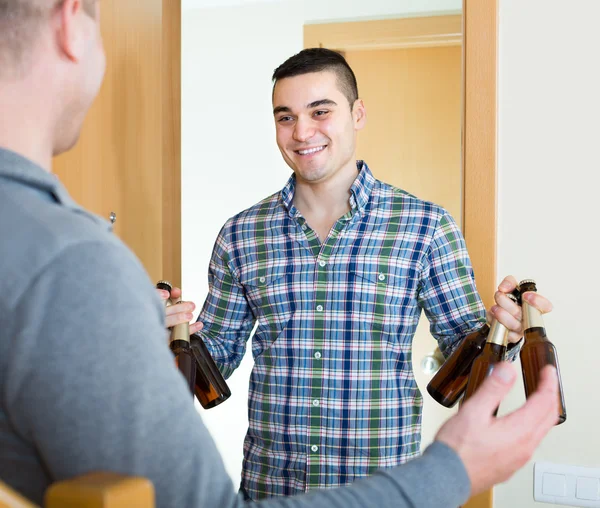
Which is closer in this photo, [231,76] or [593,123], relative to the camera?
[593,123]

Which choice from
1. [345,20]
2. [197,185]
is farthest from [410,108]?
[197,185]

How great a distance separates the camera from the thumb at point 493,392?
1.84 feet

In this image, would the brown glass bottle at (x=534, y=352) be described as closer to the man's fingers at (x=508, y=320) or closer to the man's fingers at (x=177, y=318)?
the man's fingers at (x=508, y=320)

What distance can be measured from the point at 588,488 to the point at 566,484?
0.15ft

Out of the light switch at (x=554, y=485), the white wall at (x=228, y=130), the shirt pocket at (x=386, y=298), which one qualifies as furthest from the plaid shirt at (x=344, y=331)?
the white wall at (x=228, y=130)

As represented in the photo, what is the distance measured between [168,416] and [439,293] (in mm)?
1042

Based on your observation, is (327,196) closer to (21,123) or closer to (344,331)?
(344,331)

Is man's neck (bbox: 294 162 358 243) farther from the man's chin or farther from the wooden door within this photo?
the man's chin

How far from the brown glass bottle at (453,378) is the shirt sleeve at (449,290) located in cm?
20

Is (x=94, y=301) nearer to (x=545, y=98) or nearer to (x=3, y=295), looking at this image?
(x=3, y=295)

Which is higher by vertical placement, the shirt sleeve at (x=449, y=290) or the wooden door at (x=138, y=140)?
the wooden door at (x=138, y=140)

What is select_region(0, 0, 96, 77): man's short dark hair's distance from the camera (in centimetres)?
55

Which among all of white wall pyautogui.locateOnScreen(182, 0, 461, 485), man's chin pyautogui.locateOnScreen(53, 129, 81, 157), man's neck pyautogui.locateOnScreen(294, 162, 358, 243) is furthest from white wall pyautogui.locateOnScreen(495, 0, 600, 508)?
white wall pyautogui.locateOnScreen(182, 0, 461, 485)

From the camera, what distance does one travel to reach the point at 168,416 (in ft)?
1.47
